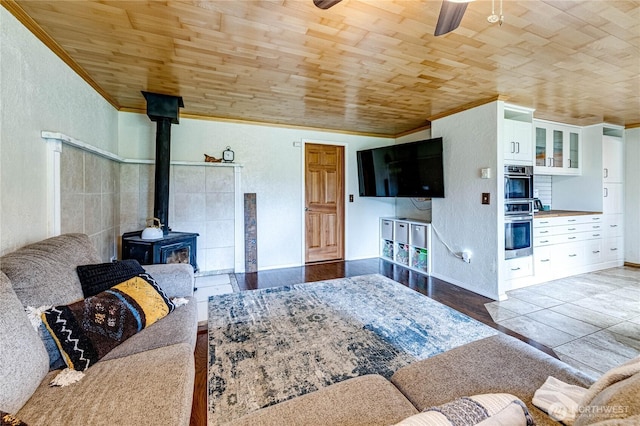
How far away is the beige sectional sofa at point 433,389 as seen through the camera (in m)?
0.88

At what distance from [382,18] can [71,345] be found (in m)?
2.42

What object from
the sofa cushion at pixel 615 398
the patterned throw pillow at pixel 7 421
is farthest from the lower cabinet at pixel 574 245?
the patterned throw pillow at pixel 7 421

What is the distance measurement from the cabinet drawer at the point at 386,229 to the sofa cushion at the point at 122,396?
4030mm

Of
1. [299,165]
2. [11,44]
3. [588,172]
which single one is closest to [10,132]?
[11,44]

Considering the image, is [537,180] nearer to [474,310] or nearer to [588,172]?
[588,172]

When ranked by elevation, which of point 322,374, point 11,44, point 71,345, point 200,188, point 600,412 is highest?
point 11,44

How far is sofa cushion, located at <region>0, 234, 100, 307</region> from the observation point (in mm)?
1242

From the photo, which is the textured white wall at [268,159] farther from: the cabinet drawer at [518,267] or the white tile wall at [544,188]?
the white tile wall at [544,188]

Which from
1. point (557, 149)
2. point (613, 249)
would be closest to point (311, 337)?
point (557, 149)

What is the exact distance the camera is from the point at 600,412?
0.60m

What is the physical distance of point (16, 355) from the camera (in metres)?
0.99

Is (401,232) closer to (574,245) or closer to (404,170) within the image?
(404,170)

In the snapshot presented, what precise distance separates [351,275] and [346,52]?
9.29 ft

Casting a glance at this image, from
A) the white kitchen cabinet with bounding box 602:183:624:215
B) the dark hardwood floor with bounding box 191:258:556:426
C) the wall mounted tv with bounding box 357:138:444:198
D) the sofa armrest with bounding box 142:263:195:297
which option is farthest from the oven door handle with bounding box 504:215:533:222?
the sofa armrest with bounding box 142:263:195:297
